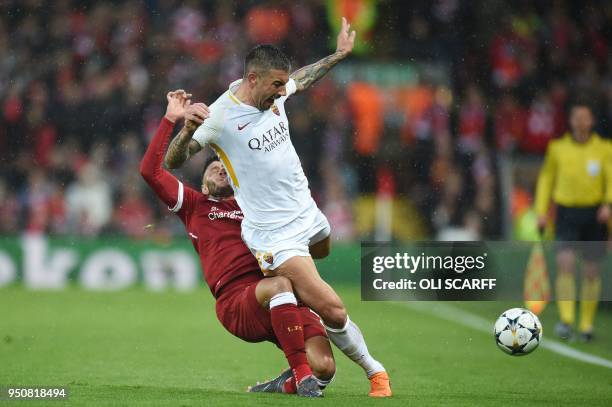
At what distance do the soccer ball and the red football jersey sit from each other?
1.67m

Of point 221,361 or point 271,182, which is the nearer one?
point 271,182

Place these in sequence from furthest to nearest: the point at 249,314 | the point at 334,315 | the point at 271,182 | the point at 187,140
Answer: the point at 249,314 → the point at 271,182 → the point at 334,315 → the point at 187,140

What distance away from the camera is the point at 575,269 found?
36.4 ft

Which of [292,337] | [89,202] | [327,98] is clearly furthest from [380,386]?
[327,98]

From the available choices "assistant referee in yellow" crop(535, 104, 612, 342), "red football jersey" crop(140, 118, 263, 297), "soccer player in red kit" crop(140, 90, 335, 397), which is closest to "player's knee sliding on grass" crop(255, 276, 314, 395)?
"soccer player in red kit" crop(140, 90, 335, 397)

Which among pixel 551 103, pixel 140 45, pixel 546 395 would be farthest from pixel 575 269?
pixel 140 45

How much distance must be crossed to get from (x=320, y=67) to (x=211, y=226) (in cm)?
131

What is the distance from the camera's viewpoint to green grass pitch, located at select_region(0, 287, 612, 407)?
6566 mm

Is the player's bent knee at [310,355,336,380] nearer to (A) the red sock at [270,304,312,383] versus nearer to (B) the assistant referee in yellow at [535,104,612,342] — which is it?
(A) the red sock at [270,304,312,383]

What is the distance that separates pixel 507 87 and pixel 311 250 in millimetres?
11955

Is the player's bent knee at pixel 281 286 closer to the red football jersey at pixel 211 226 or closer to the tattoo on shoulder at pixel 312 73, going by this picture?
the red football jersey at pixel 211 226

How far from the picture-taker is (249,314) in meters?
6.80

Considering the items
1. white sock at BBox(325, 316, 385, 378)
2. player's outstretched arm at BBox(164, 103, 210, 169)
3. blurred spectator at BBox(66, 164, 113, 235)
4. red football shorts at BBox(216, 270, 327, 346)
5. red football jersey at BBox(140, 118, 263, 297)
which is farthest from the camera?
blurred spectator at BBox(66, 164, 113, 235)

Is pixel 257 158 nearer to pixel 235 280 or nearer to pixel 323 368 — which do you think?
pixel 235 280
